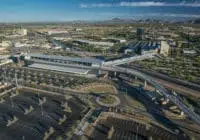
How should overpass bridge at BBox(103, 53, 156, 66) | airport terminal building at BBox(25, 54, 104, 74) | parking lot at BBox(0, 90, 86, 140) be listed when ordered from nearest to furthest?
parking lot at BBox(0, 90, 86, 140), airport terminal building at BBox(25, 54, 104, 74), overpass bridge at BBox(103, 53, 156, 66)

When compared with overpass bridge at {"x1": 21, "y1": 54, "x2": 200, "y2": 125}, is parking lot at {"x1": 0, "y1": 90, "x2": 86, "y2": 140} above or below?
below

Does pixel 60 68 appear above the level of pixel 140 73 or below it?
above

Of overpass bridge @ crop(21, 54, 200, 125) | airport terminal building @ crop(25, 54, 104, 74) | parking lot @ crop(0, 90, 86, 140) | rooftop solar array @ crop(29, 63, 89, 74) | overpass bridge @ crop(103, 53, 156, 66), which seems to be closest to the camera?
parking lot @ crop(0, 90, 86, 140)

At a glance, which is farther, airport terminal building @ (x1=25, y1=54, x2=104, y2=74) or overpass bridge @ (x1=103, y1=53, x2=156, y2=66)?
overpass bridge @ (x1=103, y1=53, x2=156, y2=66)

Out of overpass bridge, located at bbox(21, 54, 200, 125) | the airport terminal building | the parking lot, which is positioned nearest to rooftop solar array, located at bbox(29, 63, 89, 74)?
the airport terminal building

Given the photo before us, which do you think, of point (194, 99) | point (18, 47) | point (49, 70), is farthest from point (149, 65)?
point (18, 47)

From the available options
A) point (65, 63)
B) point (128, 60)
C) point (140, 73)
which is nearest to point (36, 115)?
point (65, 63)

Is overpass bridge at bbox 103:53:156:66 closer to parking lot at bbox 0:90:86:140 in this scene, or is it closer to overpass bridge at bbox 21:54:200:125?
overpass bridge at bbox 21:54:200:125

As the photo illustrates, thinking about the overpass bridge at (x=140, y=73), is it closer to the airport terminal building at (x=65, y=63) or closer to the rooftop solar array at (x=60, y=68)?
the airport terminal building at (x=65, y=63)

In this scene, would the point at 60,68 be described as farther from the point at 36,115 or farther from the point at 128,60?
the point at 36,115

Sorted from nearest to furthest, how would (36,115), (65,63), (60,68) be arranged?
(36,115) → (60,68) → (65,63)

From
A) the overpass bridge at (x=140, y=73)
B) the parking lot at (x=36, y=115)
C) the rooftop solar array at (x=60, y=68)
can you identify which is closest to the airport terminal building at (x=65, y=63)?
the rooftop solar array at (x=60, y=68)
